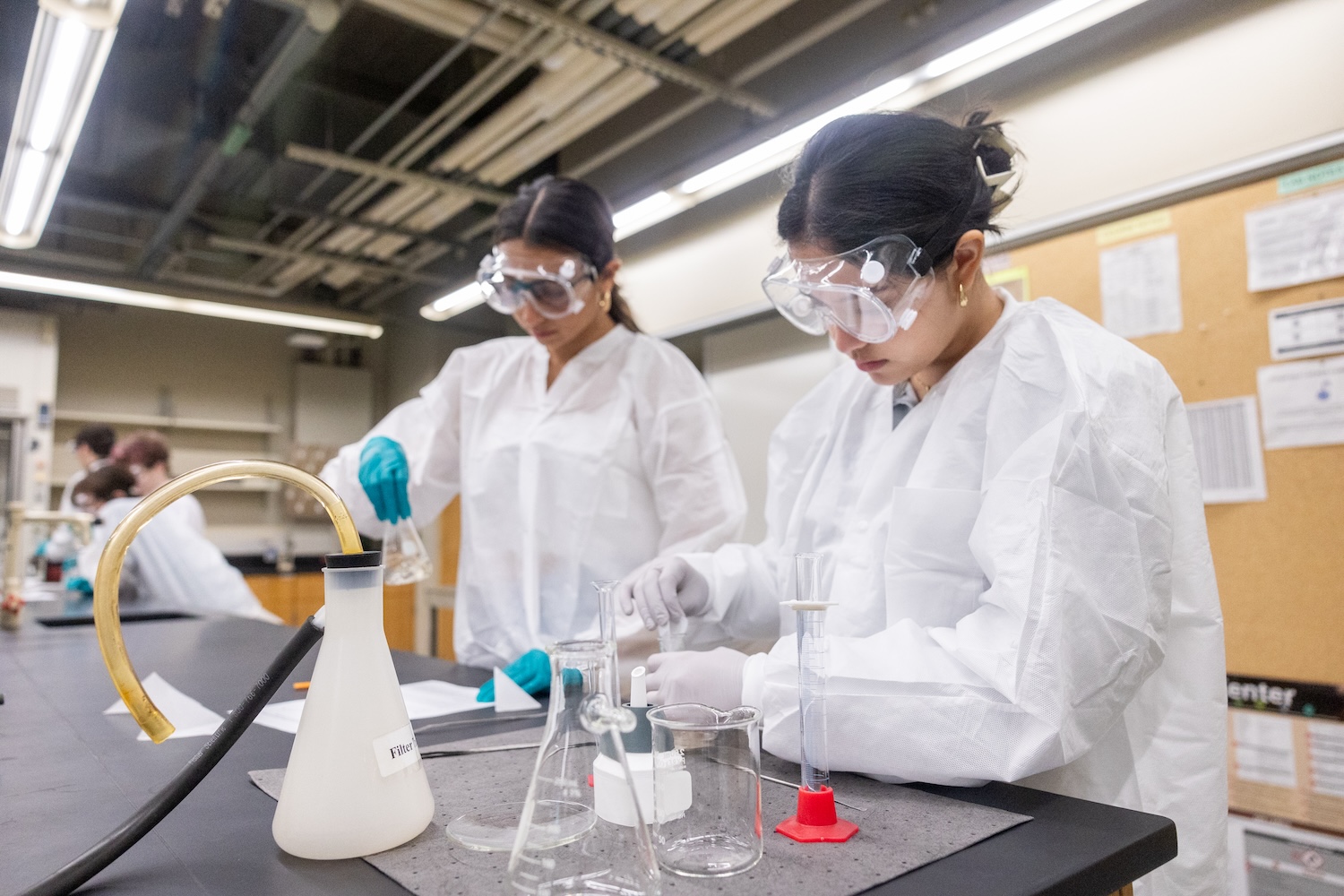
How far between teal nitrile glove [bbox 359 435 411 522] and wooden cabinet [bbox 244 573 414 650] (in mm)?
4321

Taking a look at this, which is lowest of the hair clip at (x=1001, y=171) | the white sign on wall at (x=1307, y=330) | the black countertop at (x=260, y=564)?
the black countertop at (x=260, y=564)

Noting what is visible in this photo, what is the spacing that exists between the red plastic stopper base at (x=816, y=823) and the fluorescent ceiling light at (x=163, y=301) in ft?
18.0

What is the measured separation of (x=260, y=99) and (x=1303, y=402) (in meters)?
3.53

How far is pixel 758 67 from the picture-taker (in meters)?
2.97

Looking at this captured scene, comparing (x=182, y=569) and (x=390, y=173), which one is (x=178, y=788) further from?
(x=390, y=173)

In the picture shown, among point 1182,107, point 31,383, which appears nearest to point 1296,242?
point 1182,107

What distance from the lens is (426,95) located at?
13.3ft

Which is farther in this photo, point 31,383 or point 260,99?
point 31,383

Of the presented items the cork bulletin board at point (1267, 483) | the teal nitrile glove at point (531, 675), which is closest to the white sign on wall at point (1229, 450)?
the cork bulletin board at point (1267, 483)

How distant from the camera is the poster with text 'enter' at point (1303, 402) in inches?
71.7

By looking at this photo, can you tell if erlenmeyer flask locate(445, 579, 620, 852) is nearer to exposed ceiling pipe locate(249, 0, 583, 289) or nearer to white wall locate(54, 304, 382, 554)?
exposed ceiling pipe locate(249, 0, 583, 289)

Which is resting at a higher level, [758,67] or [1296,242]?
[758,67]

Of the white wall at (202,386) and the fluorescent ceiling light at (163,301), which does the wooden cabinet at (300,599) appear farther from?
the fluorescent ceiling light at (163,301)

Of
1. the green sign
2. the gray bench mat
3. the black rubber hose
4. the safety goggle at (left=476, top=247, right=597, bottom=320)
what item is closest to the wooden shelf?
the safety goggle at (left=476, top=247, right=597, bottom=320)
